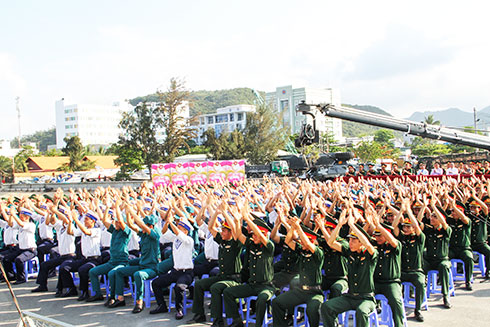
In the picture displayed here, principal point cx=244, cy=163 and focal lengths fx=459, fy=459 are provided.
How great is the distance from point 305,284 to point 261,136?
145ft

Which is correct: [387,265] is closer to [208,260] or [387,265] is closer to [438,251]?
[438,251]

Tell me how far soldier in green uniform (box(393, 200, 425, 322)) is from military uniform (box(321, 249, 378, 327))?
1.12 m

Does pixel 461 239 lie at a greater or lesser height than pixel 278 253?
greater

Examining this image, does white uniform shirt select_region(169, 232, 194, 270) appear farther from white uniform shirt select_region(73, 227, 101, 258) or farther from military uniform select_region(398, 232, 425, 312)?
military uniform select_region(398, 232, 425, 312)

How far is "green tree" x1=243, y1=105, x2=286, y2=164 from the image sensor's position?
164 ft

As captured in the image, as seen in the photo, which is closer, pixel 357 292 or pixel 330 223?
pixel 357 292

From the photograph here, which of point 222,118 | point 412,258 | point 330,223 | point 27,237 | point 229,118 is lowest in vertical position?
point 412,258

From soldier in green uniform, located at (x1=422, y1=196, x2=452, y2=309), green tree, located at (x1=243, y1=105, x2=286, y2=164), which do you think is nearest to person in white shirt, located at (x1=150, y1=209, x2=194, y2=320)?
soldier in green uniform, located at (x1=422, y1=196, x2=452, y2=309)

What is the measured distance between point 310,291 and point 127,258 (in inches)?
155

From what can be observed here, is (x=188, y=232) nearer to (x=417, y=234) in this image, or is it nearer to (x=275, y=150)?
(x=417, y=234)

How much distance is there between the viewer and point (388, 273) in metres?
6.37

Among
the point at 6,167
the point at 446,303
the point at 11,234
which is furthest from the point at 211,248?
the point at 6,167

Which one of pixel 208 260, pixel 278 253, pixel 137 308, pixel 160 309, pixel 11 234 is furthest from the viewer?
pixel 11 234

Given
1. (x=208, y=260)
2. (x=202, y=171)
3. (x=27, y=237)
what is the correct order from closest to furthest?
(x=208, y=260) < (x=27, y=237) < (x=202, y=171)
